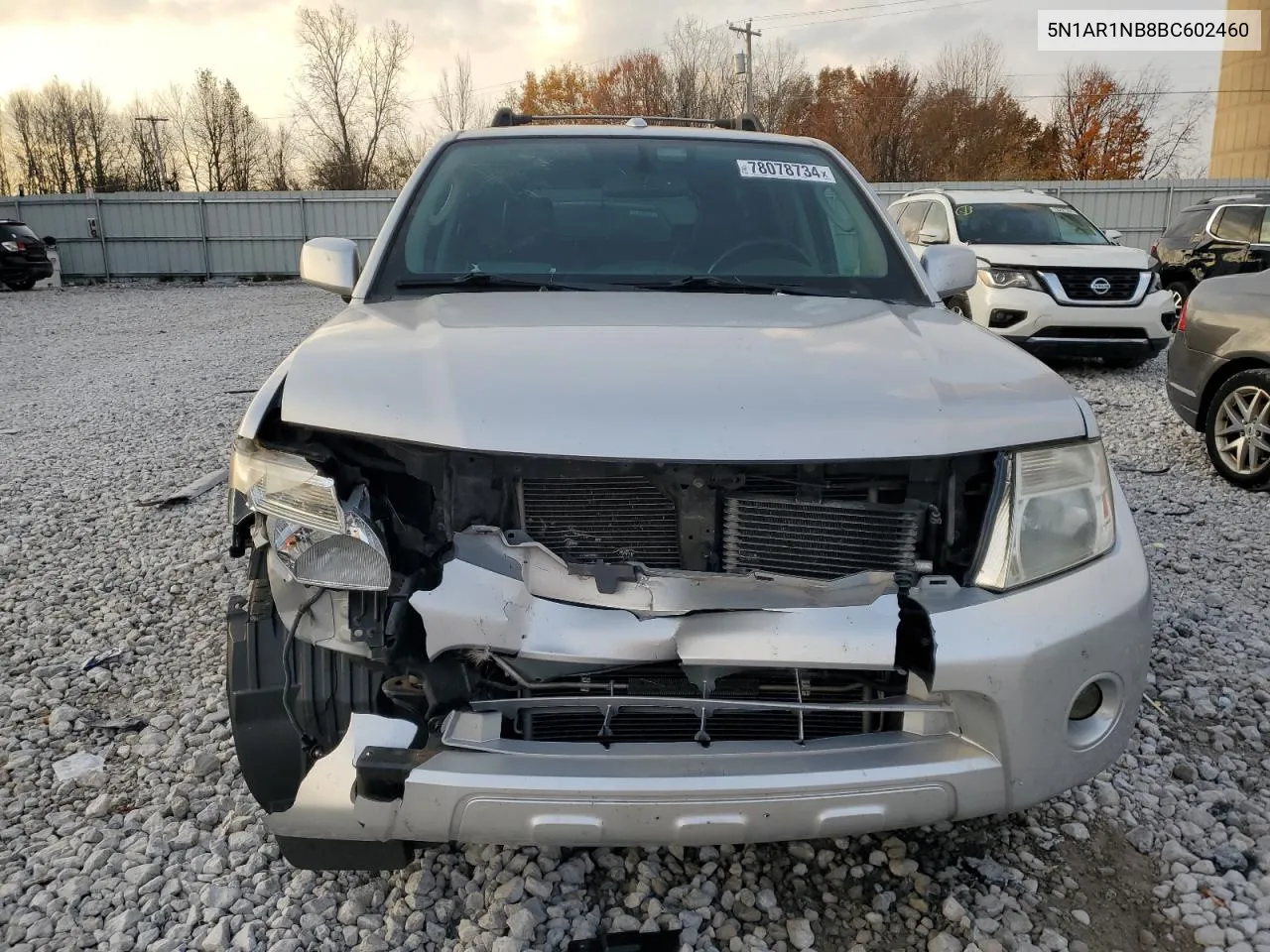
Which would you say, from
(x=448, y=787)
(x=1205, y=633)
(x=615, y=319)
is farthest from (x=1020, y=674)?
(x=1205, y=633)

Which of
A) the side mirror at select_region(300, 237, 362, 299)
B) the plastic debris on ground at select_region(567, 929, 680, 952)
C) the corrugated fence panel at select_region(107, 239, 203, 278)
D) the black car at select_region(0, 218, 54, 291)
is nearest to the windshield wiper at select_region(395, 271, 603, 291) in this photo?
the side mirror at select_region(300, 237, 362, 299)

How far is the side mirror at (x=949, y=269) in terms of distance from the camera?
296 cm

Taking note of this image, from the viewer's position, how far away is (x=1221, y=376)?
5.28 metres

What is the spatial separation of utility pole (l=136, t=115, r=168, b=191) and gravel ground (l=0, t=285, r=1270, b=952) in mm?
44256

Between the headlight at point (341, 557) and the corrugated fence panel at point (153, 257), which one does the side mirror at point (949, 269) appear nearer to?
the headlight at point (341, 557)

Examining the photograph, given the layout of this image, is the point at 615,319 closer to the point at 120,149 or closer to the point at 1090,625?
the point at 1090,625

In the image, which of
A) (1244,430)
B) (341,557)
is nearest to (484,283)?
(341,557)

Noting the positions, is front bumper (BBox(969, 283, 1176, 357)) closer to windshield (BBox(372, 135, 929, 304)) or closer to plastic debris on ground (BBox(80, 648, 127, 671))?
windshield (BBox(372, 135, 929, 304))

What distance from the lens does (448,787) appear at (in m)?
1.54

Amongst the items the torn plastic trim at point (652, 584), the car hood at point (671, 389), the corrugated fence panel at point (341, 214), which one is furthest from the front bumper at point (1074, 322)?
the corrugated fence panel at point (341, 214)

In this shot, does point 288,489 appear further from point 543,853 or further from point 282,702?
point 543,853

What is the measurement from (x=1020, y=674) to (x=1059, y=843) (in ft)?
2.84

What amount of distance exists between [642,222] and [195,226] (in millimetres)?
23728

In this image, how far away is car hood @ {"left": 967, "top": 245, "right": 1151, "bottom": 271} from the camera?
26.9 ft
